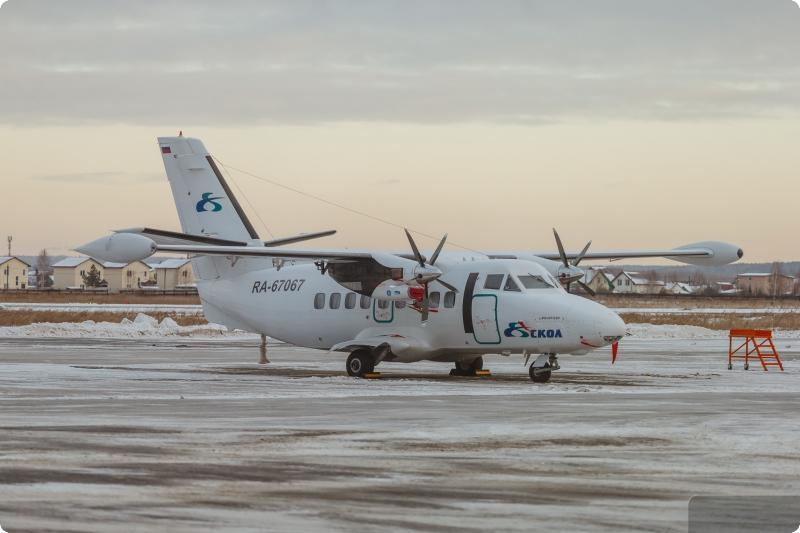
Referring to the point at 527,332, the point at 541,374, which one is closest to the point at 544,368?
the point at 541,374

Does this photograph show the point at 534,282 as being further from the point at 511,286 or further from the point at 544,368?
the point at 544,368

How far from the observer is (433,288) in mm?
29328

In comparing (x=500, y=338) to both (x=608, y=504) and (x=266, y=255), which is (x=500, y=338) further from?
(x=608, y=504)

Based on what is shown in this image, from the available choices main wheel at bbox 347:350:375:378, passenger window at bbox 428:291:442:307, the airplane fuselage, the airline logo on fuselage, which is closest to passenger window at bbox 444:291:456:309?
the airplane fuselage

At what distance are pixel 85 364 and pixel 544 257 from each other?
42.6 ft

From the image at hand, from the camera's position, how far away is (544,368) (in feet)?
89.0

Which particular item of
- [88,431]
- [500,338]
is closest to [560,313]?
[500,338]

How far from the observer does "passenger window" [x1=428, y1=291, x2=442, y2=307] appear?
2912 cm

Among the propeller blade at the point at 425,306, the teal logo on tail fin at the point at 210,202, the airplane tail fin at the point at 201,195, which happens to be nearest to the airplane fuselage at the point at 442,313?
the propeller blade at the point at 425,306

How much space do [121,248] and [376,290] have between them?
19.8ft

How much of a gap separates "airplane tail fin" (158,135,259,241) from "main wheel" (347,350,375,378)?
5.99 metres

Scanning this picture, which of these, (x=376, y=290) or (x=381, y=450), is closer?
(x=381, y=450)

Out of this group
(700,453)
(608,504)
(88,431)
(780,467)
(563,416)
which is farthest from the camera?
(563,416)

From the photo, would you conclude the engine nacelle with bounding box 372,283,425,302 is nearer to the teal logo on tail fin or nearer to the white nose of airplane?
the white nose of airplane
